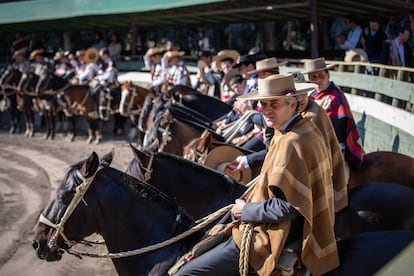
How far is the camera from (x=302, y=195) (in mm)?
3152

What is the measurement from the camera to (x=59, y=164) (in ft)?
45.4

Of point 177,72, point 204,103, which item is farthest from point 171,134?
point 177,72

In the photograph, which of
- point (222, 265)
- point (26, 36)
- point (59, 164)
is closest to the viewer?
point (222, 265)

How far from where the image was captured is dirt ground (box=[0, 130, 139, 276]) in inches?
295

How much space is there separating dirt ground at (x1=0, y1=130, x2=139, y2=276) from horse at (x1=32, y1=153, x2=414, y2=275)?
125 inches

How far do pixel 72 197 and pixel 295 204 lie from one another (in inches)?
72.6

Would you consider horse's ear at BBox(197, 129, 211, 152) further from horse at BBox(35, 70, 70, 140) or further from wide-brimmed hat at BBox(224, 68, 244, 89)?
horse at BBox(35, 70, 70, 140)

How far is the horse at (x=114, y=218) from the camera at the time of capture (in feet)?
13.6

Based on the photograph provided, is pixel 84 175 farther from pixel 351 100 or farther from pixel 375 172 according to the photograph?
pixel 351 100

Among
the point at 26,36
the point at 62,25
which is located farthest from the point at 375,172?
the point at 26,36

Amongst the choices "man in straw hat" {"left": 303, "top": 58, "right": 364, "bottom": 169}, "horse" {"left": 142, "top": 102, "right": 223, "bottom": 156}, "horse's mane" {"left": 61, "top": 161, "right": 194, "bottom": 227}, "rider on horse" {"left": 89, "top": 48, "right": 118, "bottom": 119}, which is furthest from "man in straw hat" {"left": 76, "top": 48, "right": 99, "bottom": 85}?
"horse's mane" {"left": 61, "top": 161, "right": 194, "bottom": 227}

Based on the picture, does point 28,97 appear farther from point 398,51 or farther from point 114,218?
point 114,218

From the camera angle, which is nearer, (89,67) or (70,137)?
(70,137)

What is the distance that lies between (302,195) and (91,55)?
16536mm
